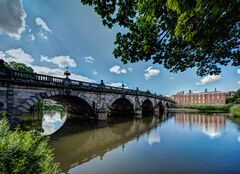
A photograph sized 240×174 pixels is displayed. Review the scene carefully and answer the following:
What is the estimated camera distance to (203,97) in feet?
239

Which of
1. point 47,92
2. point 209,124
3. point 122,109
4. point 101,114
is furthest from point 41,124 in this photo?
point 209,124

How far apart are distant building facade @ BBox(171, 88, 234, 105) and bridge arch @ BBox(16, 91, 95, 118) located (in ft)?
220

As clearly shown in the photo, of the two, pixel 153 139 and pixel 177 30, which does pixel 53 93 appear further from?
pixel 177 30

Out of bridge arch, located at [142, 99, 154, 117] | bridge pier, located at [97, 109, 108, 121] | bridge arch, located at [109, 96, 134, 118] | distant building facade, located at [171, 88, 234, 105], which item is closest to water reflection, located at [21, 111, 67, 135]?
Result: bridge pier, located at [97, 109, 108, 121]

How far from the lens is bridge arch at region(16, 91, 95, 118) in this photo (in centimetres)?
1225

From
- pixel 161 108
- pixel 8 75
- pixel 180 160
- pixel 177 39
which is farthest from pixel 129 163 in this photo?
pixel 161 108

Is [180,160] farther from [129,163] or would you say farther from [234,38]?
[234,38]

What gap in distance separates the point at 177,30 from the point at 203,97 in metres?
81.3

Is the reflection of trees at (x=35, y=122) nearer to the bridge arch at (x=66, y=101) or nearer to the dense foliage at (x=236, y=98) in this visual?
the bridge arch at (x=66, y=101)

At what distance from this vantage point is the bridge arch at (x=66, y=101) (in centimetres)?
1225

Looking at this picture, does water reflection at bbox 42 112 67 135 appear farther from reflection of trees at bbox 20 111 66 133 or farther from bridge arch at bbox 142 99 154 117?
bridge arch at bbox 142 99 154 117

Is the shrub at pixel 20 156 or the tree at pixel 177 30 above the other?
the tree at pixel 177 30

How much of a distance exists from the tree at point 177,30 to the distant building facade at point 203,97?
239ft

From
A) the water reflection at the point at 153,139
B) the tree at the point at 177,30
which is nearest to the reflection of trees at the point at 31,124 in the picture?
the water reflection at the point at 153,139
